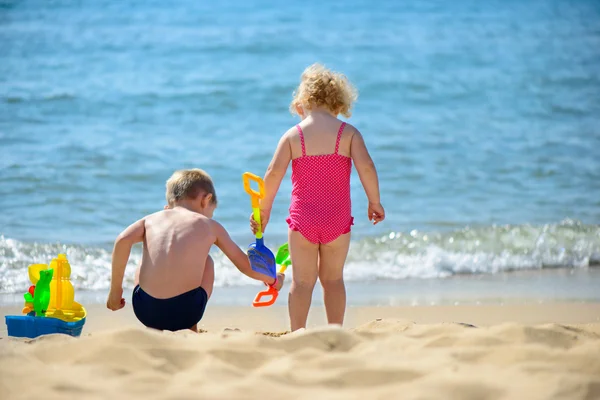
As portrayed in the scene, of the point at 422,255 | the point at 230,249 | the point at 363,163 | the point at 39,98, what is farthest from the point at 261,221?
the point at 39,98

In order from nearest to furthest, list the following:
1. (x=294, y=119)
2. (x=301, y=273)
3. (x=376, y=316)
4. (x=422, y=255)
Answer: (x=301, y=273), (x=376, y=316), (x=422, y=255), (x=294, y=119)

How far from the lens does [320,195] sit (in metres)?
3.82

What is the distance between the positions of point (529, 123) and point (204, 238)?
27.5ft

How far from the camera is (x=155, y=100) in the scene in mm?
11484

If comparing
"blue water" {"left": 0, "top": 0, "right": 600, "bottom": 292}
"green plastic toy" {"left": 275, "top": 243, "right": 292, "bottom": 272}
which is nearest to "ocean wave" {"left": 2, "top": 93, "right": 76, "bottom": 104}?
"blue water" {"left": 0, "top": 0, "right": 600, "bottom": 292}

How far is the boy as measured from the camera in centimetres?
338

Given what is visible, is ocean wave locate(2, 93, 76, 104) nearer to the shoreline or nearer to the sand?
the shoreline

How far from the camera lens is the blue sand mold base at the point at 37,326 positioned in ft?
11.3

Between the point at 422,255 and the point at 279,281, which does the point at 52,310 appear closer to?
the point at 279,281

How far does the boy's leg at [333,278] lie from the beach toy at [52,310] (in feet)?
3.86

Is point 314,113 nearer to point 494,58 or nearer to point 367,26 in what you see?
point 494,58

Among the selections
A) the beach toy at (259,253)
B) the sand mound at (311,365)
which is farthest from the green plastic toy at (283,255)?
the sand mound at (311,365)

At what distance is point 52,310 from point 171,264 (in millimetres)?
599

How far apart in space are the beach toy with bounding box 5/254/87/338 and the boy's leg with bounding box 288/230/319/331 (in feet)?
3.35
